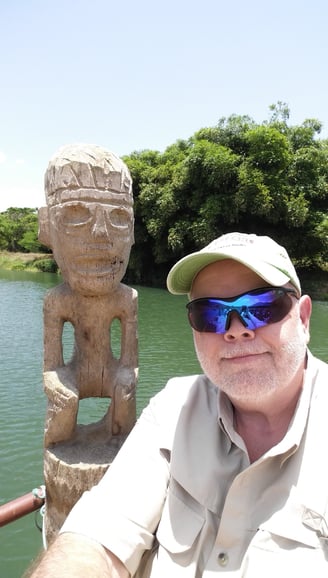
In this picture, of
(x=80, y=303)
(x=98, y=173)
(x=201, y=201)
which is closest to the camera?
(x=98, y=173)

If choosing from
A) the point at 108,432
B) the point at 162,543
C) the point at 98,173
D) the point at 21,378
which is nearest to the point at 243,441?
the point at 162,543

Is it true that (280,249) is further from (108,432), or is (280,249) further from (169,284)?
(108,432)

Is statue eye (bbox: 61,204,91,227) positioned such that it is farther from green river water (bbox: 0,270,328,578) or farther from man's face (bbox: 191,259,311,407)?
green river water (bbox: 0,270,328,578)

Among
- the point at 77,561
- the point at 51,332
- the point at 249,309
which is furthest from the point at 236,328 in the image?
the point at 51,332

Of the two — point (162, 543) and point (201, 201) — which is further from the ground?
point (201, 201)

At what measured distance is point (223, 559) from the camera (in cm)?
131

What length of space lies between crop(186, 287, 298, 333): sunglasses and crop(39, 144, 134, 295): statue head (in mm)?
1076

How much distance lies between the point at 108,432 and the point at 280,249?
5.52 ft

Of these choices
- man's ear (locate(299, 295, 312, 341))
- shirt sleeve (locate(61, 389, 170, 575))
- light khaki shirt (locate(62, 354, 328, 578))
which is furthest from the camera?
man's ear (locate(299, 295, 312, 341))

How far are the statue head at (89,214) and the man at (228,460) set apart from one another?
901 millimetres

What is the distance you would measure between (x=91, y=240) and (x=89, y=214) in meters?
0.14

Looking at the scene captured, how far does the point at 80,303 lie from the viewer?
8.57ft

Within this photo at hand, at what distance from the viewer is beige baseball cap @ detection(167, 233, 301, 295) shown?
1461 millimetres

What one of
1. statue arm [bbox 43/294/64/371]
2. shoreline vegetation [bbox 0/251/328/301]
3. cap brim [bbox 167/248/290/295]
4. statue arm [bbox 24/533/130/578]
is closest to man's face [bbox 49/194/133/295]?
statue arm [bbox 43/294/64/371]
